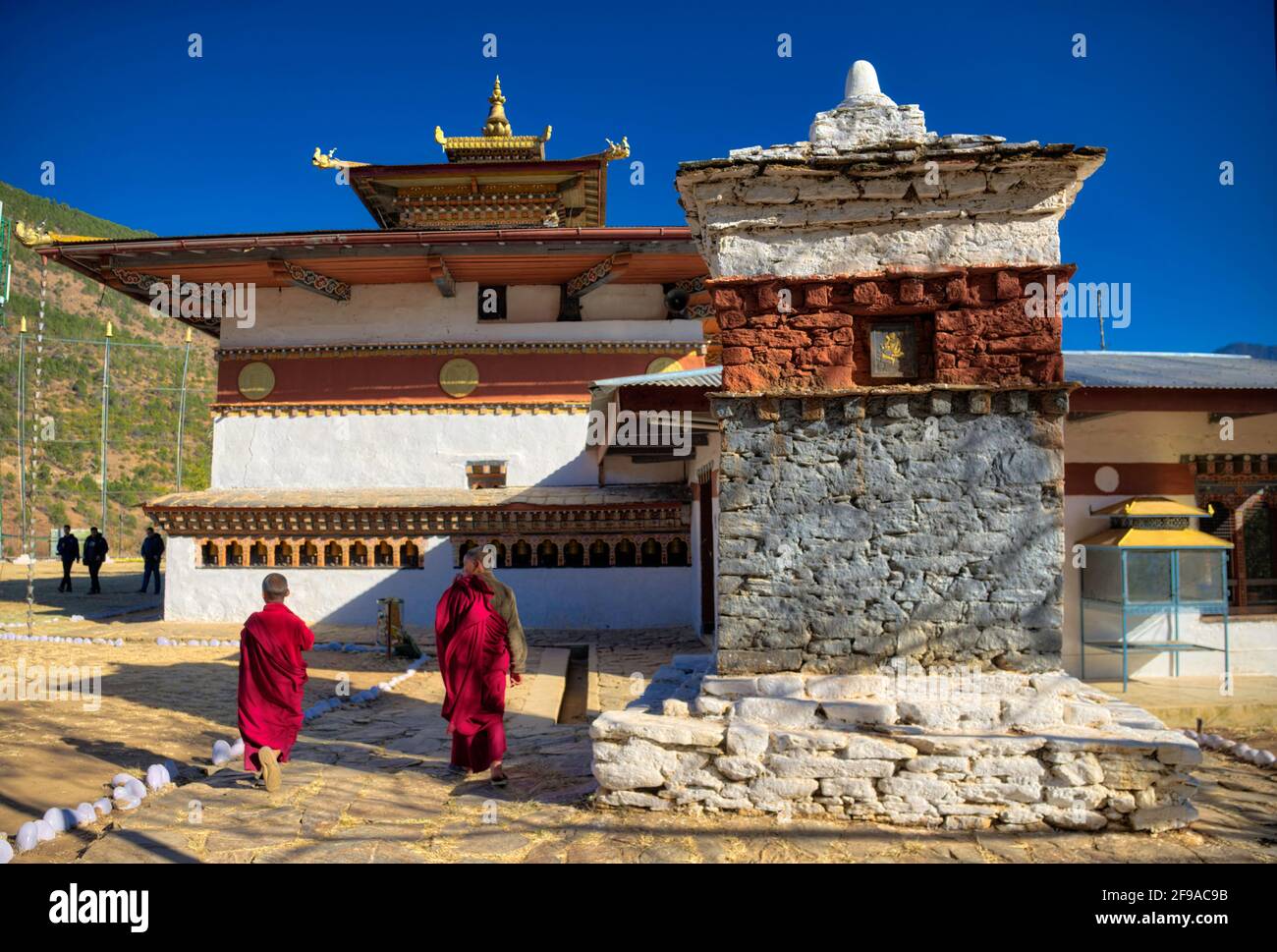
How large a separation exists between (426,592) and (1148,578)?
1026 cm

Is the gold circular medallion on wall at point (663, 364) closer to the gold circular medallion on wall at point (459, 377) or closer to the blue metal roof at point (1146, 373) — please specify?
the gold circular medallion on wall at point (459, 377)

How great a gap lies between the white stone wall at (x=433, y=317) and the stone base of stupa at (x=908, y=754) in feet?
34.0

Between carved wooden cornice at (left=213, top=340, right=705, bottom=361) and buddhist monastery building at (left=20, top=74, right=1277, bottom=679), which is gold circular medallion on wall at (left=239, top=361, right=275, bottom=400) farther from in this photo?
carved wooden cornice at (left=213, top=340, right=705, bottom=361)

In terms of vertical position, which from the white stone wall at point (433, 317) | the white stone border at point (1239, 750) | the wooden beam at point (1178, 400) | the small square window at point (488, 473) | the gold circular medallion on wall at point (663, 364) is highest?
the white stone wall at point (433, 317)

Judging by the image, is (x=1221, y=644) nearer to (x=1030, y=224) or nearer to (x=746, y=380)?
(x=1030, y=224)

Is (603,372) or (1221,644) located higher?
(603,372)

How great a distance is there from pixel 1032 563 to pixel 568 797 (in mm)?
3229

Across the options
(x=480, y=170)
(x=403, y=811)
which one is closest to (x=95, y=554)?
(x=480, y=170)

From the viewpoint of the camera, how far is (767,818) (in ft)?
15.4

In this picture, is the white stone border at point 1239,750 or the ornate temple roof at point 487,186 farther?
the ornate temple roof at point 487,186

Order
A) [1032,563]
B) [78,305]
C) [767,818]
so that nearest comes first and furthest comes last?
[767,818], [1032,563], [78,305]

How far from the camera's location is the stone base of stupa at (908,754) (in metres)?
4.54

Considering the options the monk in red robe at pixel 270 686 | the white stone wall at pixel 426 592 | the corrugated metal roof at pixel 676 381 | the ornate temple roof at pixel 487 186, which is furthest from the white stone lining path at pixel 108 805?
the ornate temple roof at pixel 487 186

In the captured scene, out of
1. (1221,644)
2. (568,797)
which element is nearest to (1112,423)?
(1221,644)
